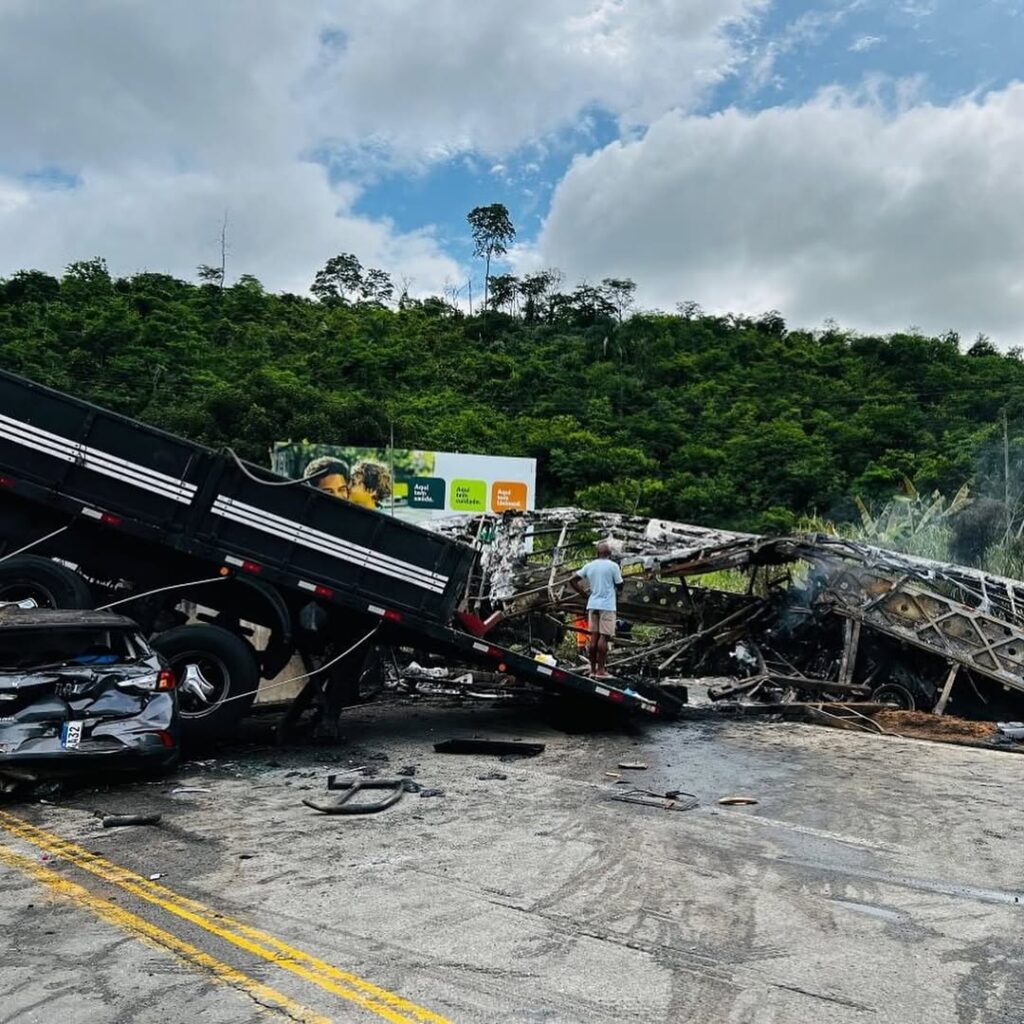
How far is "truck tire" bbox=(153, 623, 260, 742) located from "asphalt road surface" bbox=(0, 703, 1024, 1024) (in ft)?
1.62

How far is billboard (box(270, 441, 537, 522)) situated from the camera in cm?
3169

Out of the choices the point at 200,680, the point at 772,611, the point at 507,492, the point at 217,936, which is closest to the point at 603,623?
the point at 772,611

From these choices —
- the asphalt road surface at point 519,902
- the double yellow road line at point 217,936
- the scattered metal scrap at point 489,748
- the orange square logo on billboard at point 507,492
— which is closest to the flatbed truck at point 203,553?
the scattered metal scrap at point 489,748

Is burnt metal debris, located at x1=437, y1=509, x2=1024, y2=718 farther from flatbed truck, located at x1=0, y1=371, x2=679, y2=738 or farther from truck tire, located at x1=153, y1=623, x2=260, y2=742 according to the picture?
truck tire, located at x1=153, y1=623, x2=260, y2=742

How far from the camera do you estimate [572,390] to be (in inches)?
2010

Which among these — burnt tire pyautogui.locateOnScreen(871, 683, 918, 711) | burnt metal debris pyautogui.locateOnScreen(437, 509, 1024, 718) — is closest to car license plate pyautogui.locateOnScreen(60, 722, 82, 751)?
burnt metal debris pyautogui.locateOnScreen(437, 509, 1024, 718)

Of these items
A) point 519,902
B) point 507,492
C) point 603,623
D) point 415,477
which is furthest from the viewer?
point 507,492

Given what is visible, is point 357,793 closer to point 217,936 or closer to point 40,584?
point 217,936

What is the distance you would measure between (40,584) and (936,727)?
1028 centimetres

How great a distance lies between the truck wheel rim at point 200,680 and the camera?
29.7 ft

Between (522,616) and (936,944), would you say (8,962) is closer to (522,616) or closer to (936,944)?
(936,944)

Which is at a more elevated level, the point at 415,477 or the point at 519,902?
the point at 415,477

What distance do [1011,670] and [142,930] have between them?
35.7 ft

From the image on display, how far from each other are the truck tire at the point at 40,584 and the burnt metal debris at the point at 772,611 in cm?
441
